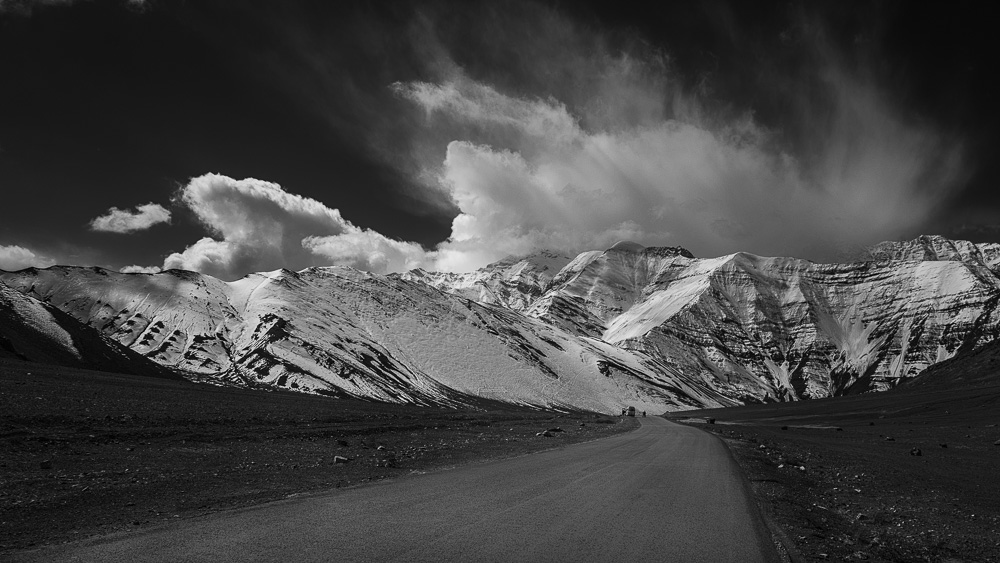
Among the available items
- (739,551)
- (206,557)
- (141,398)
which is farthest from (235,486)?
(141,398)

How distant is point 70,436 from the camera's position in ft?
71.2

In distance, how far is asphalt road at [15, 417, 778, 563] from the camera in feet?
27.4

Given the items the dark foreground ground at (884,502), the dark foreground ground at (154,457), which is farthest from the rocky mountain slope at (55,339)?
the dark foreground ground at (884,502)

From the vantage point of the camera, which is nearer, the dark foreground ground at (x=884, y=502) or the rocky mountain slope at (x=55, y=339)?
the dark foreground ground at (x=884, y=502)

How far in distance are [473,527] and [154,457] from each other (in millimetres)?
14831

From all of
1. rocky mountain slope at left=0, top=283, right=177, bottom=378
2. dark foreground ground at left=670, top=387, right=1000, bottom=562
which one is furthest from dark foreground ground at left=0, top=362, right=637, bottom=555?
rocky mountain slope at left=0, top=283, right=177, bottom=378

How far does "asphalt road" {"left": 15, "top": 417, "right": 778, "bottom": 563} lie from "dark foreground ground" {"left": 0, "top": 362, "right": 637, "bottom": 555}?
1628 millimetres

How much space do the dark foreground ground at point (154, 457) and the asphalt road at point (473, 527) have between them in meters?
1.63

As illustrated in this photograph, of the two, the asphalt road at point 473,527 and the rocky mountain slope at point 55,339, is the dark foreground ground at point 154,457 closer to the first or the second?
the asphalt road at point 473,527

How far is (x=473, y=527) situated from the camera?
33.2 ft

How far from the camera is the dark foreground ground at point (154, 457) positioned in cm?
1099

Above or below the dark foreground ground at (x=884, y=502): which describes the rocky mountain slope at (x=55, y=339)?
below

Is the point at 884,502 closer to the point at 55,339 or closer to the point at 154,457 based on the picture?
the point at 154,457

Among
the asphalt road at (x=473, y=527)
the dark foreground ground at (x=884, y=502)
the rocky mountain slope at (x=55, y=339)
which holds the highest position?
the dark foreground ground at (x=884, y=502)
